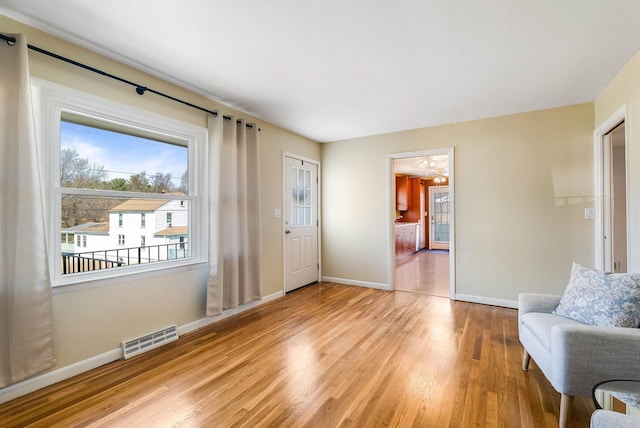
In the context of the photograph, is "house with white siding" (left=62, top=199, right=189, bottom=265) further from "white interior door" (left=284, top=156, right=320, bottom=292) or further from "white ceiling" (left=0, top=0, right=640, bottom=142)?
"white interior door" (left=284, top=156, right=320, bottom=292)

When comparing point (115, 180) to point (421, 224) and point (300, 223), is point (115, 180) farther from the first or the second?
point (421, 224)

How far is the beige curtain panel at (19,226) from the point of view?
1801 millimetres

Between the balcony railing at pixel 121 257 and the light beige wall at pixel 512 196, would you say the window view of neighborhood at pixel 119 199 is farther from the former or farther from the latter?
the light beige wall at pixel 512 196

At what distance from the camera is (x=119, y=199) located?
8.21ft

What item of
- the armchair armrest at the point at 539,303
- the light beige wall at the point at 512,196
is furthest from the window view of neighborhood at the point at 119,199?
the armchair armrest at the point at 539,303

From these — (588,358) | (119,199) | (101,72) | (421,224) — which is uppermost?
(101,72)

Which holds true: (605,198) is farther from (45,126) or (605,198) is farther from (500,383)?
(45,126)

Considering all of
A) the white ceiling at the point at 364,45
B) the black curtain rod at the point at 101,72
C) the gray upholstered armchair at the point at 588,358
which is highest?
the white ceiling at the point at 364,45

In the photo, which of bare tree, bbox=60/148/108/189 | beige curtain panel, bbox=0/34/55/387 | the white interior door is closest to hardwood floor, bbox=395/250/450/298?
the white interior door

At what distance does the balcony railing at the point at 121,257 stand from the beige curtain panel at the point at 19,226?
30cm

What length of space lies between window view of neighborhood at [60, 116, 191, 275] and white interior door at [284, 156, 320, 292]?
1.65m

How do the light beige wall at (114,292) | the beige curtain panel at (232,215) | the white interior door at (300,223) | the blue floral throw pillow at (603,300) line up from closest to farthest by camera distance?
the blue floral throw pillow at (603,300)
the light beige wall at (114,292)
the beige curtain panel at (232,215)
the white interior door at (300,223)

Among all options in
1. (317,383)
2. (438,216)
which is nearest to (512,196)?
(317,383)

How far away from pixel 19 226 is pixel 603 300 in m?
3.72
